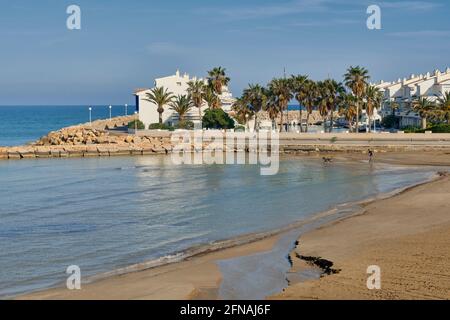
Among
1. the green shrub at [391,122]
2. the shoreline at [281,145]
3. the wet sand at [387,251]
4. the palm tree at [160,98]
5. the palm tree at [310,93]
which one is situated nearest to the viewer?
the wet sand at [387,251]

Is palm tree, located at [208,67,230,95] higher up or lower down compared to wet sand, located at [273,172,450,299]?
higher up

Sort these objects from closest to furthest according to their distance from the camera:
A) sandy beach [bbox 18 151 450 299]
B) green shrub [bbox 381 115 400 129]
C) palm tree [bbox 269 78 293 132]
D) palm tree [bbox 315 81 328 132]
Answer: sandy beach [bbox 18 151 450 299] < palm tree [bbox 315 81 328 132] < palm tree [bbox 269 78 293 132] < green shrub [bbox 381 115 400 129]

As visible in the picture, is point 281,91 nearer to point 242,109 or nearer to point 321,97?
point 321,97

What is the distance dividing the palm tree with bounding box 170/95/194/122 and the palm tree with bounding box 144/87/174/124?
1078 millimetres

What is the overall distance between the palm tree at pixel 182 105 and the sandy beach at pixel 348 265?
203 feet

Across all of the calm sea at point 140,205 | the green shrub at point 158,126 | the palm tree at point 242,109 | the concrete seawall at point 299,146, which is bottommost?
the calm sea at point 140,205

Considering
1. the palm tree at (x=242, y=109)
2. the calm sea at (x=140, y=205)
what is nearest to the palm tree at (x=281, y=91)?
the palm tree at (x=242, y=109)

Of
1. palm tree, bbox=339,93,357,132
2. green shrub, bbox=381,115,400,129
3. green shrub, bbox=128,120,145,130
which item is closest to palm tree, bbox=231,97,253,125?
palm tree, bbox=339,93,357,132

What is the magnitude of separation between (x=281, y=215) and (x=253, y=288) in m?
13.9

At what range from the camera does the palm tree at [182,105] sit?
295 feet

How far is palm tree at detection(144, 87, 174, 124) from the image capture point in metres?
89.4

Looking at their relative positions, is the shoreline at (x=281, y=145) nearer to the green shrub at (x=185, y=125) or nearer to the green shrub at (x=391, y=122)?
the green shrub at (x=185, y=125)

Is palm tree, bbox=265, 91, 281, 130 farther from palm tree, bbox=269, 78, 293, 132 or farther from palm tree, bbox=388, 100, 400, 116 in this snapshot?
palm tree, bbox=388, 100, 400, 116
